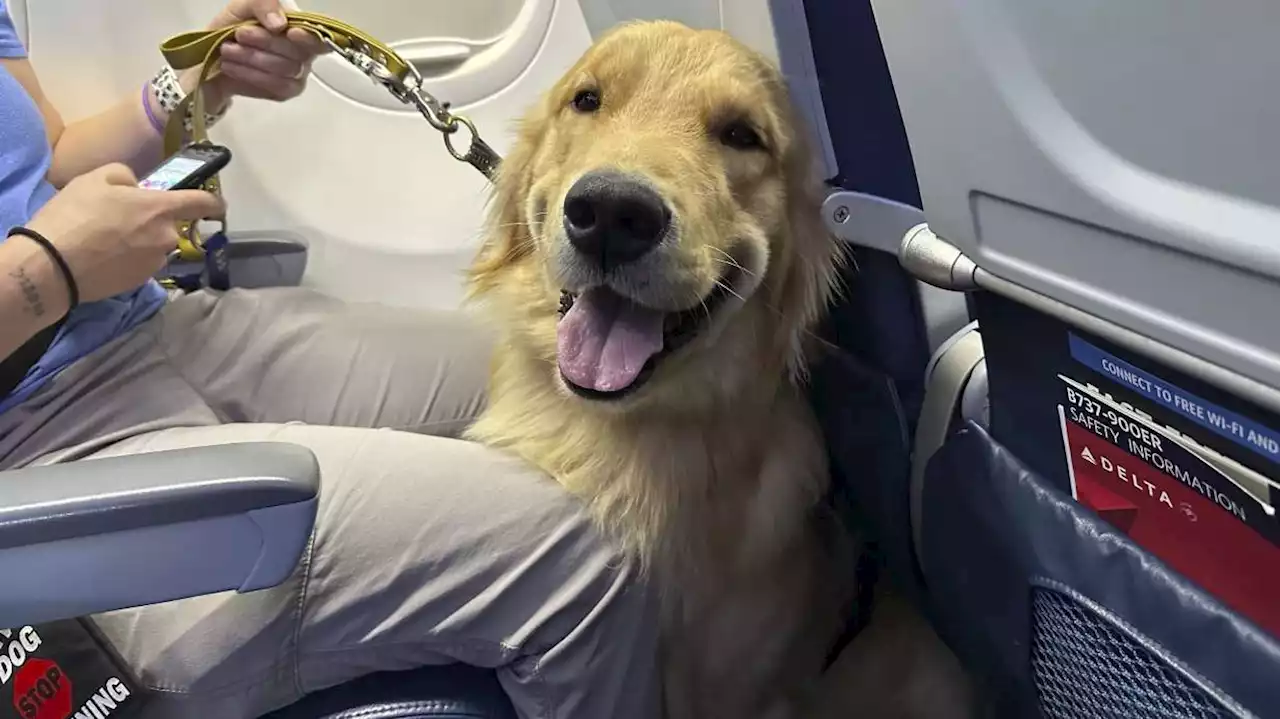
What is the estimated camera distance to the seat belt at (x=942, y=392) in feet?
2.95

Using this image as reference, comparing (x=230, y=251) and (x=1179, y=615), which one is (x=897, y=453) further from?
(x=230, y=251)

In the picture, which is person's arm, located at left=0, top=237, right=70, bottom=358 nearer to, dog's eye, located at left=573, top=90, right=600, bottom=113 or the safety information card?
dog's eye, located at left=573, top=90, right=600, bottom=113

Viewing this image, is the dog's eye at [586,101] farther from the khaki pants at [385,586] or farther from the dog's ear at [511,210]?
the khaki pants at [385,586]

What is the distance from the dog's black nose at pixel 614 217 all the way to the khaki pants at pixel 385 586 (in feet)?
0.82

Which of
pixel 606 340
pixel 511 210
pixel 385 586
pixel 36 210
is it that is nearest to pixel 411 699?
pixel 385 586

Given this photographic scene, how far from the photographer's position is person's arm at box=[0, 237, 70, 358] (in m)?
0.91

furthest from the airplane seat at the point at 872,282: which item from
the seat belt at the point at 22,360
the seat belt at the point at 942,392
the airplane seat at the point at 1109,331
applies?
the seat belt at the point at 22,360

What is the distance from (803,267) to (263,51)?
0.82 meters

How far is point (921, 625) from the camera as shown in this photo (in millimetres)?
1226

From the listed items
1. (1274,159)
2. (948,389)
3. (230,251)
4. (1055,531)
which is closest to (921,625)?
(948,389)

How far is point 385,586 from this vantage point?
0.87 metres

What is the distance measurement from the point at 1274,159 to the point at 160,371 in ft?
3.74

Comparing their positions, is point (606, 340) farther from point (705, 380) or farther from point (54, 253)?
point (54, 253)

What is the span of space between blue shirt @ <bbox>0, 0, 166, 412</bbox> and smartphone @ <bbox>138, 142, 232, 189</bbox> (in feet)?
0.44
